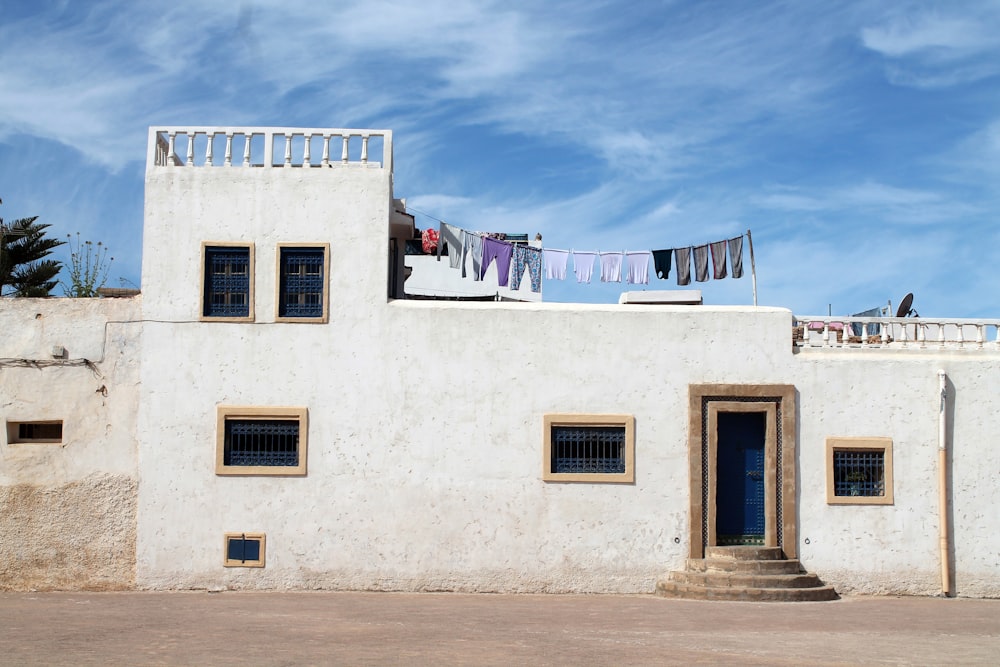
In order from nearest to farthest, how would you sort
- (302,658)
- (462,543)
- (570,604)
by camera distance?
(302,658), (570,604), (462,543)

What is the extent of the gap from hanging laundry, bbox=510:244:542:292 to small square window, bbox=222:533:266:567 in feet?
19.2

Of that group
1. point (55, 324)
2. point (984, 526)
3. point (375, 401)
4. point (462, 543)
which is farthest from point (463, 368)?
point (984, 526)

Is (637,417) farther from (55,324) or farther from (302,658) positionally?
(55,324)

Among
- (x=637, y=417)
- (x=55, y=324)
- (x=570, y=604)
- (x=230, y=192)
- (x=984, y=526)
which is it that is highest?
(x=230, y=192)

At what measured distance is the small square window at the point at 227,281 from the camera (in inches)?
587

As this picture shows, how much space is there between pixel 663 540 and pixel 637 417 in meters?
1.63

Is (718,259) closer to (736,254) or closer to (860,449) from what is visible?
(736,254)

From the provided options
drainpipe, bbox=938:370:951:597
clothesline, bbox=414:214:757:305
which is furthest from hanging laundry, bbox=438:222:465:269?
drainpipe, bbox=938:370:951:597

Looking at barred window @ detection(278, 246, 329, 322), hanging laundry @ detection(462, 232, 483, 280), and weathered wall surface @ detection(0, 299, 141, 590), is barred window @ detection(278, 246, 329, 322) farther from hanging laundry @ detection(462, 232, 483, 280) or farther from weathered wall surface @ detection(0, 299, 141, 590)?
hanging laundry @ detection(462, 232, 483, 280)

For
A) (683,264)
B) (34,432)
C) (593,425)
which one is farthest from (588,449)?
(34,432)

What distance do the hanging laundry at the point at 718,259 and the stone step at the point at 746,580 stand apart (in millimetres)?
5446

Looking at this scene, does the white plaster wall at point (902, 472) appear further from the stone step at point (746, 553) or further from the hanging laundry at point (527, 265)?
the hanging laundry at point (527, 265)

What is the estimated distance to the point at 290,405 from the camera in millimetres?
14750

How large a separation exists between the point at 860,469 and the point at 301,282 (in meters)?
7.80
